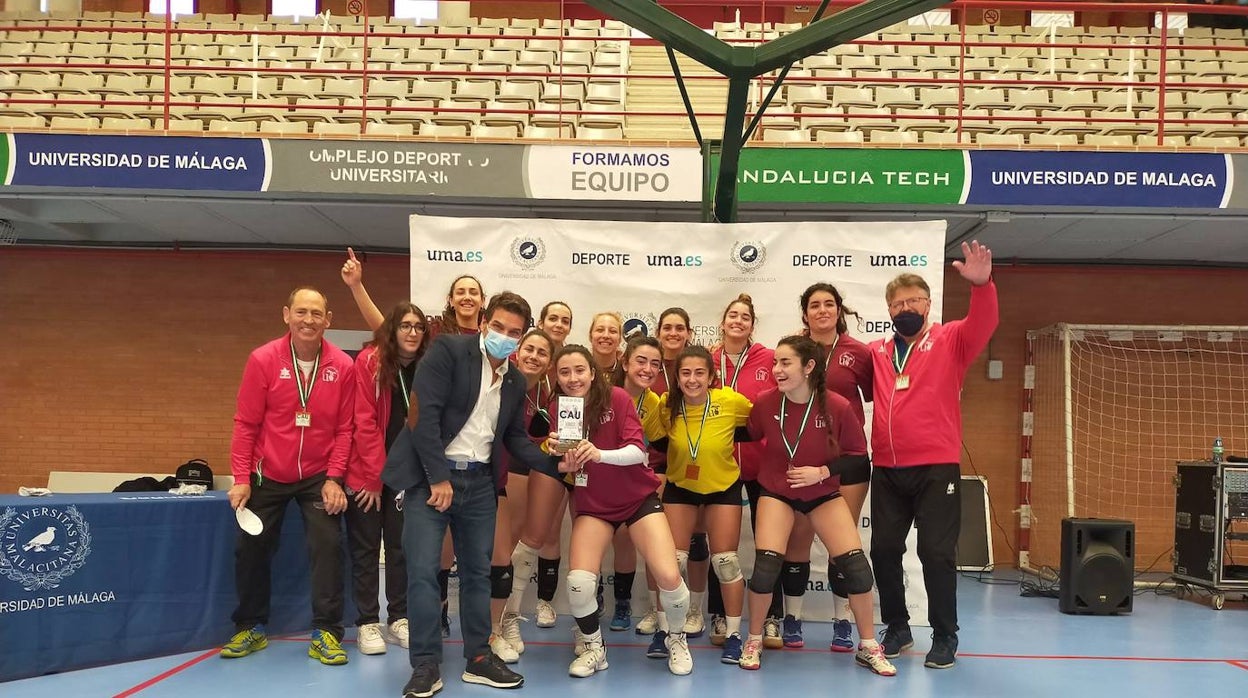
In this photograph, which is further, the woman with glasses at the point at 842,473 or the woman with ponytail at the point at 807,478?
the woman with glasses at the point at 842,473

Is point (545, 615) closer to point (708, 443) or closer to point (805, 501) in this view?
point (708, 443)

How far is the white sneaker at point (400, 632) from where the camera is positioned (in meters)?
4.74

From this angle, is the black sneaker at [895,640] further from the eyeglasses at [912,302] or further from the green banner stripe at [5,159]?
the green banner stripe at [5,159]

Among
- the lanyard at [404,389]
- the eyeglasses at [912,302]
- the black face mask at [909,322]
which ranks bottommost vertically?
the lanyard at [404,389]

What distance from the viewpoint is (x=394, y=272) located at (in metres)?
8.88

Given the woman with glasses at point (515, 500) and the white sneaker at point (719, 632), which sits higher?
the woman with glasses at point (515, 500)

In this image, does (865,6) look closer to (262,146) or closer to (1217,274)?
(262,146)

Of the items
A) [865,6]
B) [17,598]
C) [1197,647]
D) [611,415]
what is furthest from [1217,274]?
[17,598]

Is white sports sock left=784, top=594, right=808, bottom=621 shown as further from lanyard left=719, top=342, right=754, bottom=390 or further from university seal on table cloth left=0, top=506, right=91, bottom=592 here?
university seal on table cloth left=0, top=506, right=91, bottom=592

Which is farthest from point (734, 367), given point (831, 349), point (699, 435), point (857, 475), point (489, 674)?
point (489, 674)

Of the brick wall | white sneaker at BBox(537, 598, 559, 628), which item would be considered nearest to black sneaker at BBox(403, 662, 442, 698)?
white sneaker at BBox(537, 598, 559, 628)

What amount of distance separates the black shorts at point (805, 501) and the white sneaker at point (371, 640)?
88.8 inches

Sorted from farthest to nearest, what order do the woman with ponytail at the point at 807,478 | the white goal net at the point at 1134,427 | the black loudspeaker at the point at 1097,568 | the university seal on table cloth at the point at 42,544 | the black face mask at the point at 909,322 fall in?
the white goal net at the point at 1134,427 → the black loudspeaker at the point at 1097,568 → the black face mask at the point at 909,322 → the woman with ponytail at the point at 807,478 → the university seal on table cloth at the point at 42,544

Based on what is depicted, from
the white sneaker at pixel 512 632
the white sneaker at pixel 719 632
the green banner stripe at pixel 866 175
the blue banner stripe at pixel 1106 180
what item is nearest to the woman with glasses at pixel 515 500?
the white sneaker at pixel 512 632
